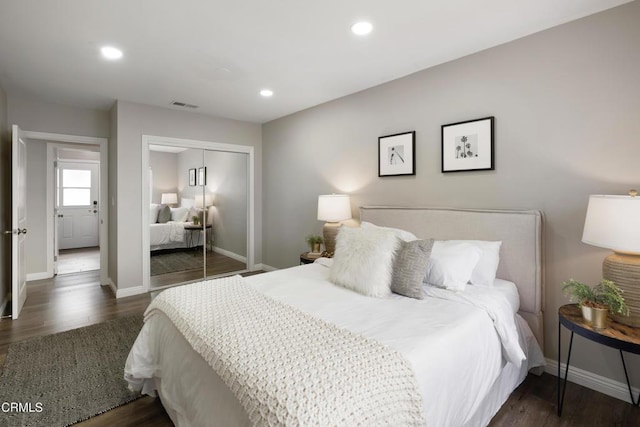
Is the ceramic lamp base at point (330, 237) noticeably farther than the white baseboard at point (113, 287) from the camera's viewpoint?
No

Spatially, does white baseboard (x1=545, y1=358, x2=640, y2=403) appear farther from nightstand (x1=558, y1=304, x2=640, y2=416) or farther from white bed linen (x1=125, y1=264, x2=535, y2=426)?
white bed linen (x1=125, y1=264, x2=535, y2=426)

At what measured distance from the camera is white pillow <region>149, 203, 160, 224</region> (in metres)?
4.18

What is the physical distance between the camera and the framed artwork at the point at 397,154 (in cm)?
307

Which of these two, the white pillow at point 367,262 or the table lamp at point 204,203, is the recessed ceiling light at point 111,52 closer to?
the table lamp at point 204,203

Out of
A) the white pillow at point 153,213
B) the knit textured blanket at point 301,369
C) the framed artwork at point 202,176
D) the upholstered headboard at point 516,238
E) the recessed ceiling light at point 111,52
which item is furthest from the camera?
the framed artwork at point 202,176

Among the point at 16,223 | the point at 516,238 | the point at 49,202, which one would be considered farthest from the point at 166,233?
the point at 516,238

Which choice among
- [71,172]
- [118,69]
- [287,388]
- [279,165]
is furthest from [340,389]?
[71,172]

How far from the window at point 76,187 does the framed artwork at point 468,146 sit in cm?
782

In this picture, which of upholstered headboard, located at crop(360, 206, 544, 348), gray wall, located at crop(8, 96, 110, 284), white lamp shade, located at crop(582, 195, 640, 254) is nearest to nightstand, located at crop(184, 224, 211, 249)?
gray wall, located at crop(8, 96, 110, 284)

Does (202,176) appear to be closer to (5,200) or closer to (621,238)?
(5,200)

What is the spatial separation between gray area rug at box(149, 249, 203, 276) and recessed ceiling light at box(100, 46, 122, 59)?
8.21 feet

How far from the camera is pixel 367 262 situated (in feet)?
7.06

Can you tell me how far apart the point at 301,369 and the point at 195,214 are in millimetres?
3923

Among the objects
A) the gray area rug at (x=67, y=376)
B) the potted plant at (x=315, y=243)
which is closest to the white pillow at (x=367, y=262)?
the potted plant at (x=315, y=243)
